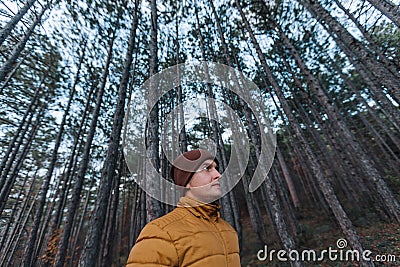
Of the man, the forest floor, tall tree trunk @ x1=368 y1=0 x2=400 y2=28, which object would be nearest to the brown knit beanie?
the man

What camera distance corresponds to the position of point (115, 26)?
8.06m

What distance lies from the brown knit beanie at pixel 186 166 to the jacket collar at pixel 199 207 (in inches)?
5.9

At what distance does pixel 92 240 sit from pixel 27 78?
31.0 feet

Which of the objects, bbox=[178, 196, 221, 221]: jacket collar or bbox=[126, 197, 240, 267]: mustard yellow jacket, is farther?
bbox=[178, 196, 221, 221]: jacket collar

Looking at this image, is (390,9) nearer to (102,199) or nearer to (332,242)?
(102,199)

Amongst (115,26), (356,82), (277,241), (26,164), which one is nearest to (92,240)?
(115,26)

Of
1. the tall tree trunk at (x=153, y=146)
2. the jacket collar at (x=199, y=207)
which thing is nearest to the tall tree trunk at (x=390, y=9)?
the tall tree trunk at (x=153, y=146)

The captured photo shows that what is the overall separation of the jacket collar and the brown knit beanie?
0.15 metres

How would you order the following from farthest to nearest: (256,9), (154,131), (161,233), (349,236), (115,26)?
(256,9), (115,26), (349,236), (154,131), (161,233)

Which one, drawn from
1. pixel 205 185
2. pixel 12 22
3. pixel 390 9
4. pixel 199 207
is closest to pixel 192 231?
pixel 199 207

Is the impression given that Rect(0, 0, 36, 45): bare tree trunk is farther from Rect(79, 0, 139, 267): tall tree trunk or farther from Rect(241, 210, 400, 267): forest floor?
Rect(241, 210, 400, 267): forest floor

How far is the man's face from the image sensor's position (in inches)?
54.5

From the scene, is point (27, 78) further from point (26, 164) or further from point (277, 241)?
point (277, 241)

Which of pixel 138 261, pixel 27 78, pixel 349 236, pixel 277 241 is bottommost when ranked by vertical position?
pixel 277 241
